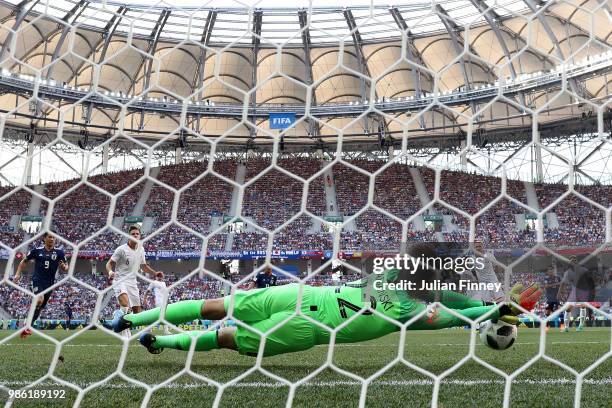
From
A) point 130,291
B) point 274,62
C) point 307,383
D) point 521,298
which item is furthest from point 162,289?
point 274,62

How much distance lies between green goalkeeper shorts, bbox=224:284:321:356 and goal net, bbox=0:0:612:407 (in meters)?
0.06

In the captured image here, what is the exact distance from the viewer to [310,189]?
1798 cm

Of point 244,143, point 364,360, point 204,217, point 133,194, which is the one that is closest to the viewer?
point 364,360

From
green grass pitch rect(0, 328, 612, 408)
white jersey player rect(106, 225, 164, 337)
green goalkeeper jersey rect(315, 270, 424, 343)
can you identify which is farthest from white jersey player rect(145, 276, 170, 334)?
green goalkeeper jersey rect(315, 270, 424, 343)

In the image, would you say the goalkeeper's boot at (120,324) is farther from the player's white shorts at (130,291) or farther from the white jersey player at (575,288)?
the white jersey player at (575,288)

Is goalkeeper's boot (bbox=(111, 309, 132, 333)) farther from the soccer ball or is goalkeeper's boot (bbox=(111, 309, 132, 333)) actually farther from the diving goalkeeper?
the soccer ball

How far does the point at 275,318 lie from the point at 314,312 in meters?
0.27

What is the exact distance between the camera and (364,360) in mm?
3977

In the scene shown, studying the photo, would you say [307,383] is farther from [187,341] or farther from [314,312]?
[187,341]

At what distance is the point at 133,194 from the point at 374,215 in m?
8.24

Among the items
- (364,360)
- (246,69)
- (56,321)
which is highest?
(246,69)

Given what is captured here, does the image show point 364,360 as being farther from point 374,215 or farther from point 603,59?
point 603,59

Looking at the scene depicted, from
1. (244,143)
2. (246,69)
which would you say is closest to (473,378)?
(246,69)

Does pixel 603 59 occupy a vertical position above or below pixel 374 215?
above
